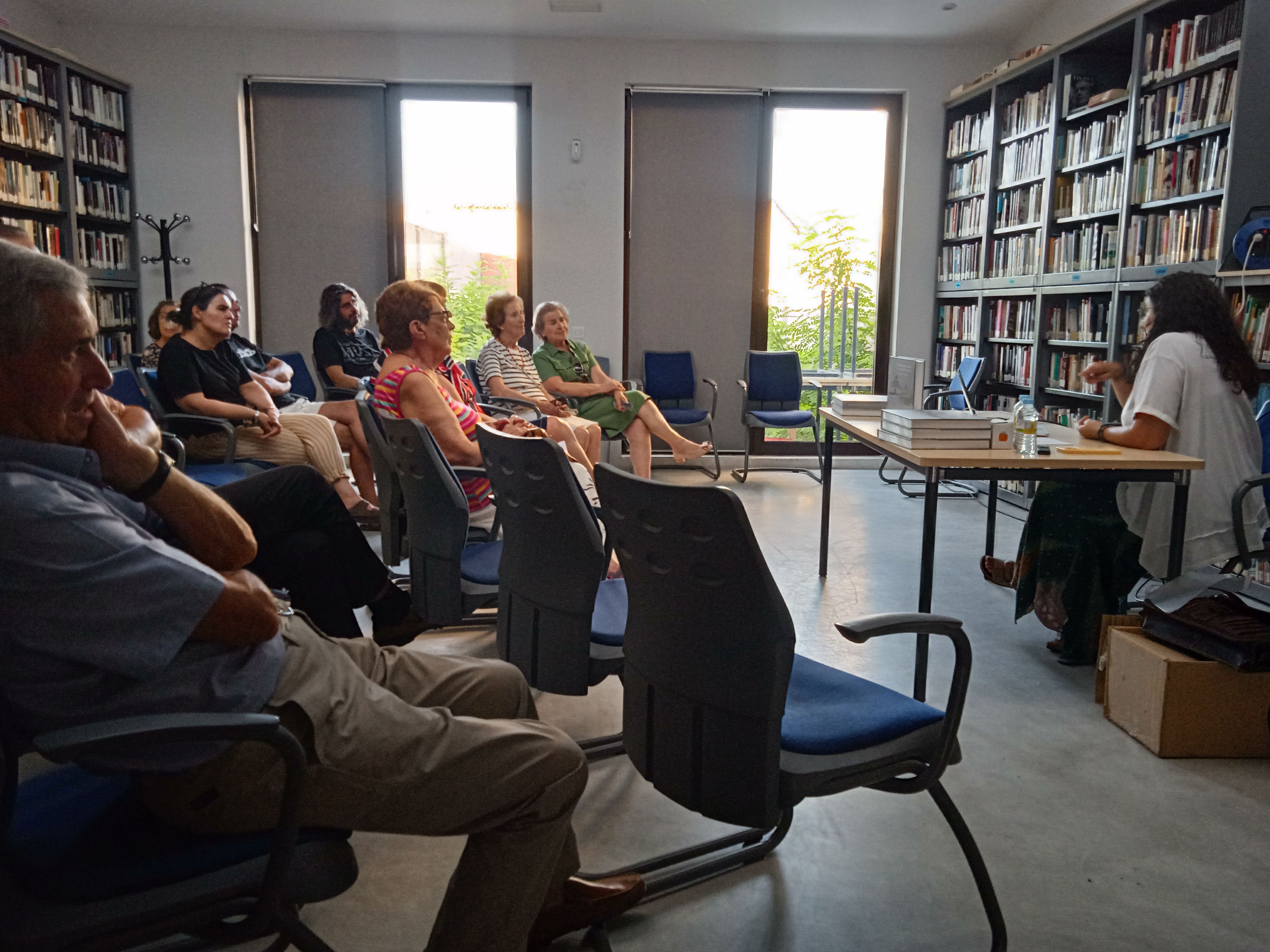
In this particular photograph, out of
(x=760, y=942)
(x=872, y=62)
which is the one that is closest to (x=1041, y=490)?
(x=760, y=942)

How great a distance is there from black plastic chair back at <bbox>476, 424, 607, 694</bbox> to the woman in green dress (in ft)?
12.4

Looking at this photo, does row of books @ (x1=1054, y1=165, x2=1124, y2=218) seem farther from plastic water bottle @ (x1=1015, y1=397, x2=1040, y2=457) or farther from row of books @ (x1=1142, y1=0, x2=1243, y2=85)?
plastic water bottle @ (x1=1015, y1=397, x2=1040, y2=457)

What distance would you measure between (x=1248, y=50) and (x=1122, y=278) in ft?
Result: 4.13

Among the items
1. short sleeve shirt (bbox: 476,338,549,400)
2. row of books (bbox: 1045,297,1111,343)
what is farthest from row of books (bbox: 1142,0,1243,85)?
short sleeve shirt (bbox: 476,338,549,400)

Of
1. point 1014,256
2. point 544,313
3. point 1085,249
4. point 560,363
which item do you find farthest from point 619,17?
point 1085,249

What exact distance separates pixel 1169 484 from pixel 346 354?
4640 millimetres

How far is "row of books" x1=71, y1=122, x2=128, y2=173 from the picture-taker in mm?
6508

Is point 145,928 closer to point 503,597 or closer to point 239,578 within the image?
point 239,578

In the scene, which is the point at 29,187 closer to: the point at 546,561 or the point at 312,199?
the point at 312,199

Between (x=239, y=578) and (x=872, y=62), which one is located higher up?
(x=872, y=62)

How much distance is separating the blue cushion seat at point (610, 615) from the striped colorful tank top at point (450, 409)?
752 millimetres

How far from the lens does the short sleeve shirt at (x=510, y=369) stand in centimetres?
560

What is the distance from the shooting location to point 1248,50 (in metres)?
4.30

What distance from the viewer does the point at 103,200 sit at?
6.78 meters
